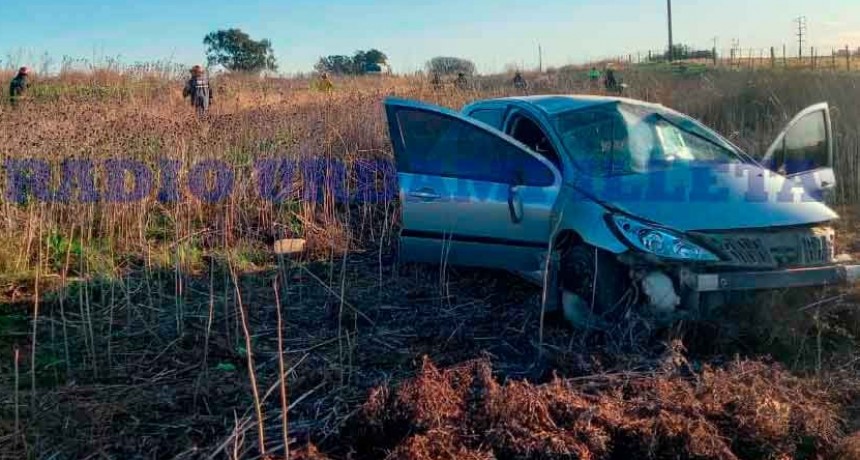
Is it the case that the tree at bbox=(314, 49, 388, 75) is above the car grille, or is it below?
above

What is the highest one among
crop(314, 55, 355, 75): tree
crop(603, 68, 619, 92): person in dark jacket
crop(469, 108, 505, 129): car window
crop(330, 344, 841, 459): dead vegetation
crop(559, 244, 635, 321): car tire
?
crop(314, 55, 355, 75): tree

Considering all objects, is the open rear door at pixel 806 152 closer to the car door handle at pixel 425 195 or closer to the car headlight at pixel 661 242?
the car headlight at pixel 661 242

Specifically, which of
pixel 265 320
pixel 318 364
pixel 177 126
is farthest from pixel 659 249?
pixel 177 126

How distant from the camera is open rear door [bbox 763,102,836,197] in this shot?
16.9ft

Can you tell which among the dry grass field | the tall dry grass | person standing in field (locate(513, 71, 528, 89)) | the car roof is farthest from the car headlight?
person standing in field (locate(513, 71, 528, 89))

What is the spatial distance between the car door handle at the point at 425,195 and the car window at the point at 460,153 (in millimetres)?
143

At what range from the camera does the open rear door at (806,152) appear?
5148 millimetres

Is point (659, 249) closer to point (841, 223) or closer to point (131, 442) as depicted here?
point (131, 442)

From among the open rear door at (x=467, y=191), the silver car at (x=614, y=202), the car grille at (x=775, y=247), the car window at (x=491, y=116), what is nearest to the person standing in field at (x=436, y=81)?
the car window at (x=491, y=116)

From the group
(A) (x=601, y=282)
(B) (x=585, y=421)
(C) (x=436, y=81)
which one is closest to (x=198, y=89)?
(C) (x=436, y=81)

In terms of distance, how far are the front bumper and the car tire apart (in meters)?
0.40

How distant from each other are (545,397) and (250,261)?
12.6 feet

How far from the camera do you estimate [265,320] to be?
4.79 meters

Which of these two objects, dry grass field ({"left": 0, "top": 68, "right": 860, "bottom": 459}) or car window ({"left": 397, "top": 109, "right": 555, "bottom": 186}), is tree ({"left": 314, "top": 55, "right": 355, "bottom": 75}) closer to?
dry grass field ({"left": 0, "top": 68, "right": 860, "bottom": 459})
